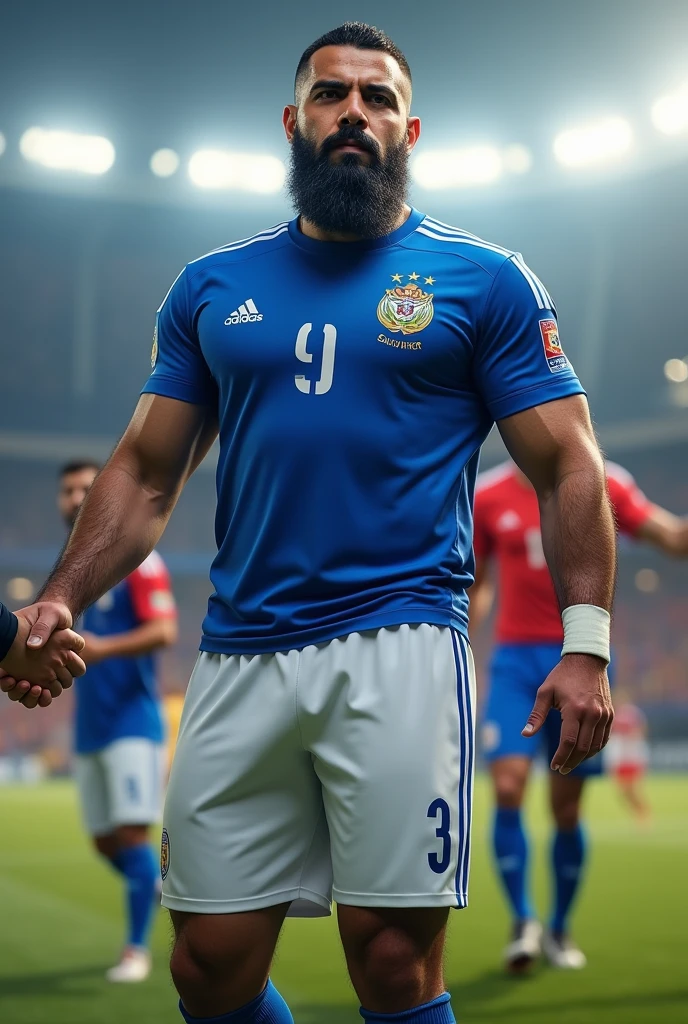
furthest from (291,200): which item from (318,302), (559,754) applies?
(559,754)

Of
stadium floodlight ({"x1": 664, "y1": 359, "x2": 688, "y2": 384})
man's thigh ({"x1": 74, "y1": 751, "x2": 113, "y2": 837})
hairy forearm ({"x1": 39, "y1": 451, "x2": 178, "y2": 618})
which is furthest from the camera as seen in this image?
stadium floodlight ({"x1": 664, "y1": 359, "x2": 688, "y2": 384})

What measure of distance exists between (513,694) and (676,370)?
82.6 ft

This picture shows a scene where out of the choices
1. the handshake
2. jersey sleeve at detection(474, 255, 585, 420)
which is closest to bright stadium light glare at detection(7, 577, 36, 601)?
the handshake

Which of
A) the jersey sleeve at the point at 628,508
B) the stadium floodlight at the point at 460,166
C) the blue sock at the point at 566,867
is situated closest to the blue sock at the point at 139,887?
the blue sock at the point at 566,867

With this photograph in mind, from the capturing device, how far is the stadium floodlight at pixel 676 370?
95.1 feet

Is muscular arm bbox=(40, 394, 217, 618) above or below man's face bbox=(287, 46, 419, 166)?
below

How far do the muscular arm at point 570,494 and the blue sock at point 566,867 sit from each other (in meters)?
3.37

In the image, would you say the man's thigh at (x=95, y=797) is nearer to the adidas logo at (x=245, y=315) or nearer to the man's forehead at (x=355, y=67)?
the adidas logo at (x=245, y=315)

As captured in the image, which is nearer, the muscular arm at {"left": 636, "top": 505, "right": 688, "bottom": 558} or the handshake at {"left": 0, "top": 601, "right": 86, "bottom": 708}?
the handshake at {"left": 0, "top": 601, "right": 86, "bottom": 708}

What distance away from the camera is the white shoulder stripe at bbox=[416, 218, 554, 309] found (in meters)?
2.38

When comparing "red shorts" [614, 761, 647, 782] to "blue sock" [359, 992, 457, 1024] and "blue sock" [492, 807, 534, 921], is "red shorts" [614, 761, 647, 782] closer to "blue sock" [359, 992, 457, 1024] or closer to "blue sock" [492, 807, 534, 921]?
"blue sock" [492, 807, 534, 921]

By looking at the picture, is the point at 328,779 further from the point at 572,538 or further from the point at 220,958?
the point at 572,538

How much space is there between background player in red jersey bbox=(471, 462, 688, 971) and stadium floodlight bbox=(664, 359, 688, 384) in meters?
24.4

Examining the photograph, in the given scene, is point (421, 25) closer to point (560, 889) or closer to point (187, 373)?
point (560, 889)
